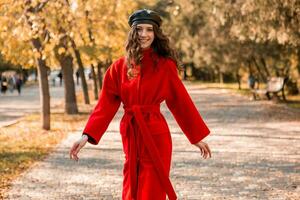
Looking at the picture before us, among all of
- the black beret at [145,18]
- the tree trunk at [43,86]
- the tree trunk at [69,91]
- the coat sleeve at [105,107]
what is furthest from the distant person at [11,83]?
the black beret at [145,18]

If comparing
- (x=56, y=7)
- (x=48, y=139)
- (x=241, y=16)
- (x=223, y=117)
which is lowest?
(x=223, y=117)

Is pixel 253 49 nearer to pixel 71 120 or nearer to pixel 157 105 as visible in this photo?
pixel 71 120

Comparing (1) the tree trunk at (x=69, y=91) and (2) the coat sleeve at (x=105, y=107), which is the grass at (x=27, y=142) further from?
(2) the coat sleeve at (x=105, y=107)

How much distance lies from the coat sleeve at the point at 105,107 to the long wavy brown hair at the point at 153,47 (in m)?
0.21

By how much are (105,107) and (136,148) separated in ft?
1.36

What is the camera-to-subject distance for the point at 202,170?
9430mm

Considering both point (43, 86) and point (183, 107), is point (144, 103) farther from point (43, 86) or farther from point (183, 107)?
point (43, 86)

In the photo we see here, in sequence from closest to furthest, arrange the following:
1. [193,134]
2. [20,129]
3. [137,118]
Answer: [137,118] → [193,134] → [20,129]

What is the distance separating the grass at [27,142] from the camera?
1003cm

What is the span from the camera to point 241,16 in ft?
62.3

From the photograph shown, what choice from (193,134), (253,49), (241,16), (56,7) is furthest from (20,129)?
(253,49)

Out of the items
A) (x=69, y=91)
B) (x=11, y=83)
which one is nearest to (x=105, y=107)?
(x=69, y=91)

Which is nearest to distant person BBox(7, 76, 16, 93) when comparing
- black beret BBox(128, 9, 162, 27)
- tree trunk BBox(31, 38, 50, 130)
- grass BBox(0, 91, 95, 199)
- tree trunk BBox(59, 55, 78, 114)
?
tree trunk BBox(59, 55, 78, 114)

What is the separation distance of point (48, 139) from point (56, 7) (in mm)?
3630
